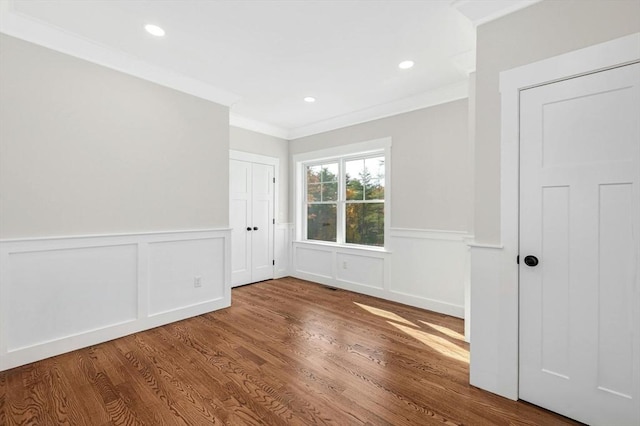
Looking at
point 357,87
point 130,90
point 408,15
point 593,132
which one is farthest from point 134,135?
point 593,132

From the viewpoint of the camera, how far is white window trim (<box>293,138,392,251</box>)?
13.2 feet

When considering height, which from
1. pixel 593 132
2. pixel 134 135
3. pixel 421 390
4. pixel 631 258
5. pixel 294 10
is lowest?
pixel 421 390

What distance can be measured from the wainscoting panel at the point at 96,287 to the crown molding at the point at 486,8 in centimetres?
320

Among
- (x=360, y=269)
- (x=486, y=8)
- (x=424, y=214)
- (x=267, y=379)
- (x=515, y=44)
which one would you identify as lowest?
(x=267, y=379)

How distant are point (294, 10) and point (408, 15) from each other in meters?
0.85

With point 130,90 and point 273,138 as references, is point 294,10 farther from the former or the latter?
point 273,138

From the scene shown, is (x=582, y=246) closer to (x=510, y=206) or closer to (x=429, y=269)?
(x=510, y=206)

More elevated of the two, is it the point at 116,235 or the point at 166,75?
the point at 166,75

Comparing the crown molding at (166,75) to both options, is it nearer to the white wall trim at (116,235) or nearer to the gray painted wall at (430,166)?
the gray painted wall at (430,166)

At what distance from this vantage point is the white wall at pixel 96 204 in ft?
7.38

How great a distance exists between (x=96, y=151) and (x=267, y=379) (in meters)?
2.48

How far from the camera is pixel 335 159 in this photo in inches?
189

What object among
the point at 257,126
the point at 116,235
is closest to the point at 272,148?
the point at 257,126

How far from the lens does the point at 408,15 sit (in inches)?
85.7
